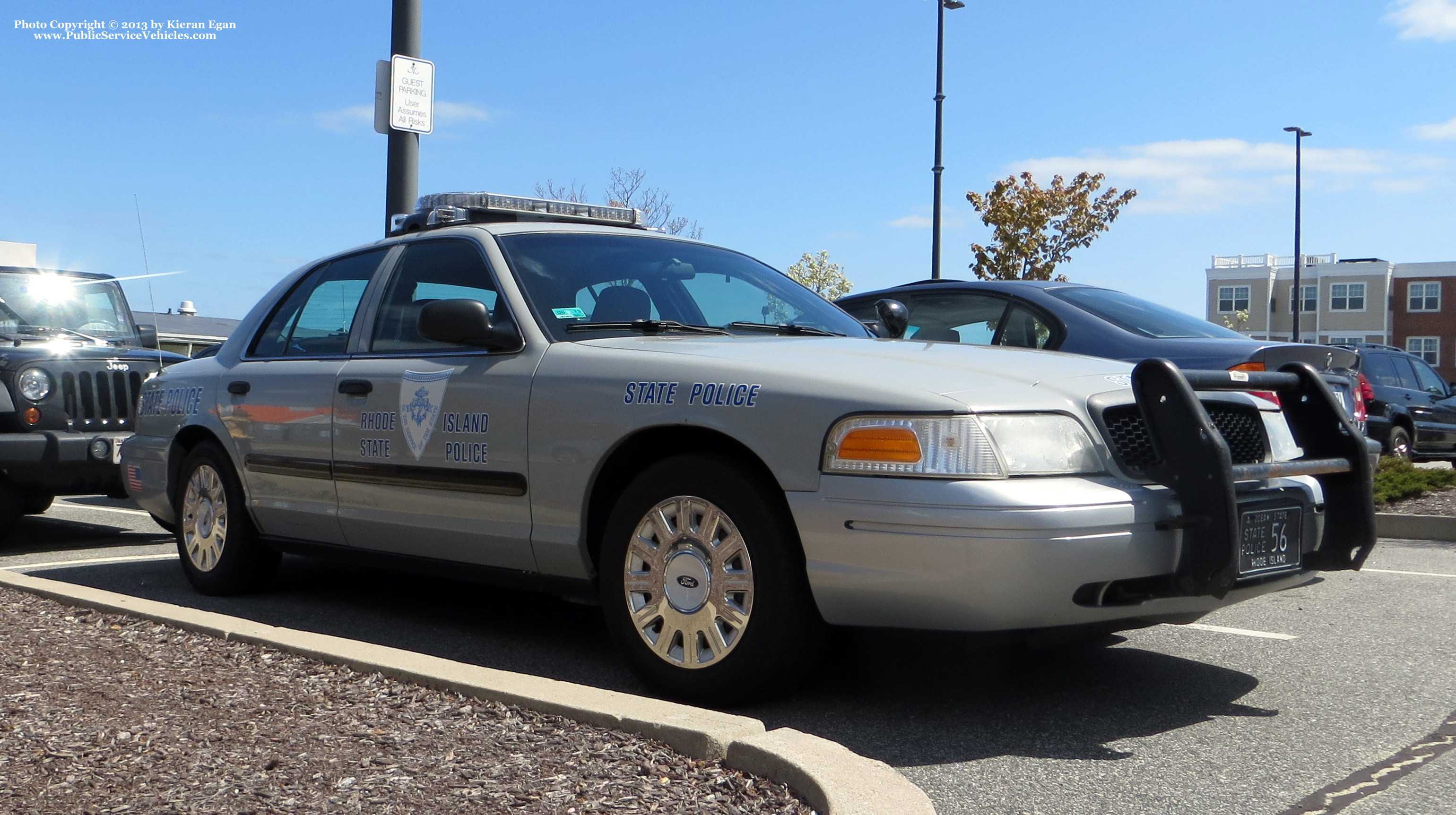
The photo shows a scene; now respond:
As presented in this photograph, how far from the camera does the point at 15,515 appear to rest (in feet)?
27.0

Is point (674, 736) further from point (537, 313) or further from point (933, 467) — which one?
point (537, 313)

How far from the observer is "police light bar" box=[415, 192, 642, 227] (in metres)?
6.04

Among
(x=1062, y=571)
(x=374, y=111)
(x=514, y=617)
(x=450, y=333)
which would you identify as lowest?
(x=514, y=617)

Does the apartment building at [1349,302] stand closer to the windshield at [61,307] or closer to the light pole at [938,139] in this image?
the light pole at [938,139]

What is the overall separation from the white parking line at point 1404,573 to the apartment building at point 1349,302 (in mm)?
59651

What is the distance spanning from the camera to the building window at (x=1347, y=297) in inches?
2662

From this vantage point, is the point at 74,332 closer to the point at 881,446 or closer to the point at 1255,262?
the point at 881,446

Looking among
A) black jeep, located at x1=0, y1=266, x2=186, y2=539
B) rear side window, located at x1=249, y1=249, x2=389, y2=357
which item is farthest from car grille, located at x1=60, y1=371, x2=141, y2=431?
rear side window, located at x1=249, y1=249, x2=389, y2=357

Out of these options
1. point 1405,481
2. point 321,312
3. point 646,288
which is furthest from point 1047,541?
point 1405,481

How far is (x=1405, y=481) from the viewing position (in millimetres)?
10477

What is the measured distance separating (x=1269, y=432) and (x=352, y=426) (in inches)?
134

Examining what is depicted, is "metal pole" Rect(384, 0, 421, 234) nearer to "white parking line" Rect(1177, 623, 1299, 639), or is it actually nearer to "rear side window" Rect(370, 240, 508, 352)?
"rear side window" Rect(370, 240, 508, 352)

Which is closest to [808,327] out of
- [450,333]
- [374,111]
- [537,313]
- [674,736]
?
[537,313]

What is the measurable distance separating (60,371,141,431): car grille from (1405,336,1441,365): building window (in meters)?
67.3
